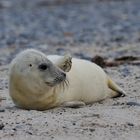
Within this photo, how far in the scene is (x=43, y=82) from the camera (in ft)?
19.7

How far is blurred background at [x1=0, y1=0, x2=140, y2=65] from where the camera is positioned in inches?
499

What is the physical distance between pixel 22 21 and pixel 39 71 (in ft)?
47.3

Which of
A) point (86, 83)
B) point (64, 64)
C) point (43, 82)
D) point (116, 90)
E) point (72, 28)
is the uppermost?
point (64, 64)

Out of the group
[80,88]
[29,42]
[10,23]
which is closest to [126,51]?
[29,42]

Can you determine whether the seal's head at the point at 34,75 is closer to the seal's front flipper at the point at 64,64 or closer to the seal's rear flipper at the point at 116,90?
the seal's front flipper at the point at 64,64

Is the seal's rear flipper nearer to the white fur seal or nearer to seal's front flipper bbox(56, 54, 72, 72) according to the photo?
the white fur seal

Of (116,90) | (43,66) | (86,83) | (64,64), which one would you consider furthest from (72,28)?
(43,66)

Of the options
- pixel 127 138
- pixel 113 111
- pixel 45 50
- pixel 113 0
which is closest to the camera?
pixel 127 138

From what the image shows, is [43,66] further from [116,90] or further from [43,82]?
[116,90]

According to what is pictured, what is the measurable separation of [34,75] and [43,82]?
0.11 meters

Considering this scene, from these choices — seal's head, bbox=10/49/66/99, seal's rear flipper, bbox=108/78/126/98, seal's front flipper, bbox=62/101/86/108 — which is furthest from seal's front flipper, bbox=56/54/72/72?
seal's rear flipper, bbox=108/78/126/98

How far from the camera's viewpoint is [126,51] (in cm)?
1166

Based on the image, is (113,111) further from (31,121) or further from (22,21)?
(22,21)

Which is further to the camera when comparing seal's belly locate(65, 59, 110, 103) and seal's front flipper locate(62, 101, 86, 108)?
seal's belly locate(65, 59, 110, 103)
